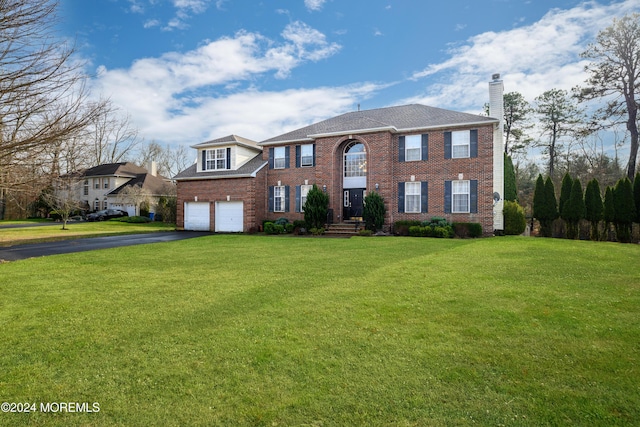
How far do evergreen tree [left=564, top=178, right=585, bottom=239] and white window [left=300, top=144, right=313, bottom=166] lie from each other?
585 inches

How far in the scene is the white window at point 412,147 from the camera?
18.7 meters

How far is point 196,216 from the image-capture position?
75.8ft

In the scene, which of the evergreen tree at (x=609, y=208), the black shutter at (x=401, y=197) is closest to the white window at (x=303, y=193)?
the black shutter at (x=401, y=197)

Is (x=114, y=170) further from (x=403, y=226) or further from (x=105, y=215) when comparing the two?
(x=403, y=226)

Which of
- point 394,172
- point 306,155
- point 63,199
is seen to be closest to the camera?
point 394,172

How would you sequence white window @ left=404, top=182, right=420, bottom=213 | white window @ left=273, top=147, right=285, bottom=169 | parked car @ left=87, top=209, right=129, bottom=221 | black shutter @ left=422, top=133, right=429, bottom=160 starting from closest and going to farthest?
1. black shutter @ left=422, top=133, right=429, bottom=160
2. white window @ left=404, top=182, right=420, bottom=213
3. white window @ left=273, top=147, right=285, bottom=169
4. parked car @ left=87, top=209, right=129, bottom=221

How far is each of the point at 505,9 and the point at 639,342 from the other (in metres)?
14.3

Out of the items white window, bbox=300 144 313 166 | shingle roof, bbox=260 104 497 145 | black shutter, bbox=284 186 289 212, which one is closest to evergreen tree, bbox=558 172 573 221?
shingle roof, bbox=260 104 497 145

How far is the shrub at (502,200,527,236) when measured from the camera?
691 inches

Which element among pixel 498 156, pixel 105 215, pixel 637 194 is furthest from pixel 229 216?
pixel 637 194

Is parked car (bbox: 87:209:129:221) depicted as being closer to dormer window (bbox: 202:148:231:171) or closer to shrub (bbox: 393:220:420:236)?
dormer window (bbox: 202:148:231:171)

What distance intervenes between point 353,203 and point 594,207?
42.5ft

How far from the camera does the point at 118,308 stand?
17.2ft

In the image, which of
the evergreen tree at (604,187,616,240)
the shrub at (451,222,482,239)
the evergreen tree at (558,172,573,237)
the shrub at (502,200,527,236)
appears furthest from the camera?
the evergreen tree at (558,172,573,237)
